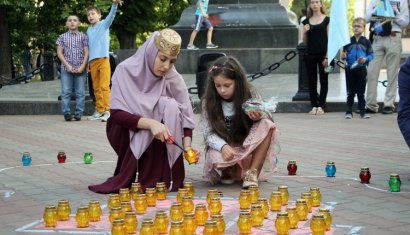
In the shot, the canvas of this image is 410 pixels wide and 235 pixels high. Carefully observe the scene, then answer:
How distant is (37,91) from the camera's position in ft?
58.3

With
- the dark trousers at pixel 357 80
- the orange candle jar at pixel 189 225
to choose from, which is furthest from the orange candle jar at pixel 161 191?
the dark trousers at pixel 357 80

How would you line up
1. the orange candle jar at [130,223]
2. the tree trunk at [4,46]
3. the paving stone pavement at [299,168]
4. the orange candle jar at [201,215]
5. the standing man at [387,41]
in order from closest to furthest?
the orange candle jar at [130,223] < the orange candle jar at [201,215] < the paving stone pavement at [299,168] < the standing man at [387,41] < the tree trunk at [4,46]

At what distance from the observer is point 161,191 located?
6.00 metres

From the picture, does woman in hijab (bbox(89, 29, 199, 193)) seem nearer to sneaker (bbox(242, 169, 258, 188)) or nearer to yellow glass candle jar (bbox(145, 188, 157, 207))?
sneaker (bbox(242, 169, 258, 188))

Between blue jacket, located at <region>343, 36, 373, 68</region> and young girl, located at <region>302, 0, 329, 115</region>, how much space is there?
542 mm

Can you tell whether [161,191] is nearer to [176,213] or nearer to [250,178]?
[250,178]

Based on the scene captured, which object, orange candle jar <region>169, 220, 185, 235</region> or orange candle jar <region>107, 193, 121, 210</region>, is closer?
orange candle jar <region>169, 220, 185, 235</region>

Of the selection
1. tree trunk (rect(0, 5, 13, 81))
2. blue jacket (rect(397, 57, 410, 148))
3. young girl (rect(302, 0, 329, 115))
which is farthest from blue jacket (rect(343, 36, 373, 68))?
tree trunk (rect(0, 5, 13, 81))

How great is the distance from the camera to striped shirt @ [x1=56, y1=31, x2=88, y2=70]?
12788 millimetres

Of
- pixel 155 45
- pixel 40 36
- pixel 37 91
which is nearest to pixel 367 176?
pixel 155 45

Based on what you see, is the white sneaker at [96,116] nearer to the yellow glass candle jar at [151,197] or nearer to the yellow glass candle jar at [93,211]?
the yellow glass candle jar at [151,197]

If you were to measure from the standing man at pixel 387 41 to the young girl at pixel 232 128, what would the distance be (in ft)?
21.8

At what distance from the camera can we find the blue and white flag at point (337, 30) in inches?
469

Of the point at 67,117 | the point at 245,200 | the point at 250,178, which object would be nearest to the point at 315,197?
the point at 245,200
